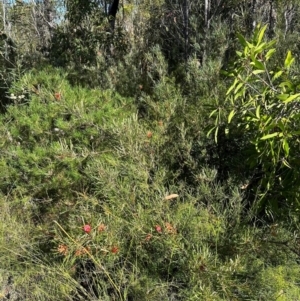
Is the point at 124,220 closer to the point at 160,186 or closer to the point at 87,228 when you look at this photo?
the point at 87,228

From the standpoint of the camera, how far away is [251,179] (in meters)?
2.64

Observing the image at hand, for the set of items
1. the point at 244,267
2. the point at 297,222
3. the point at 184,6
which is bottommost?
the point at 244,267

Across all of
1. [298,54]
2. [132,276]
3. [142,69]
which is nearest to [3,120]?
[142,69]

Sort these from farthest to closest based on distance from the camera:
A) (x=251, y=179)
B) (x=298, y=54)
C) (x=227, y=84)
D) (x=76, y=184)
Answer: (x=298, y=54), (x=227, y=84), (x=76, y=184), (x=251, y=179)

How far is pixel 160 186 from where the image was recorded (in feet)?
8.27

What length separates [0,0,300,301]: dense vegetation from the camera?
2148 mm

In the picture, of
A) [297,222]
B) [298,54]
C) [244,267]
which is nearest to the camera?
[244,267]

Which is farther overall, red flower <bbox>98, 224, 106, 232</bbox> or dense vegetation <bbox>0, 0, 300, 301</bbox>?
red flower <bbox>98, 224, 106, 232</bbox>

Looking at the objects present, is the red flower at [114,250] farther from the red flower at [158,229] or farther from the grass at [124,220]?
the red flower at [158,229]

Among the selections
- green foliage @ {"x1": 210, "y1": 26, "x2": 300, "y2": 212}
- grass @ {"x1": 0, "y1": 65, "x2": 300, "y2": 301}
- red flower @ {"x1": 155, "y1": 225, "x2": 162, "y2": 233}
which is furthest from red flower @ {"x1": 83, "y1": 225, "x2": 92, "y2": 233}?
green foliage @ {"x1": 210, "y1": 26, "x2": 300, "y2": 212}

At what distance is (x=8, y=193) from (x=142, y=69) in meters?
2.03

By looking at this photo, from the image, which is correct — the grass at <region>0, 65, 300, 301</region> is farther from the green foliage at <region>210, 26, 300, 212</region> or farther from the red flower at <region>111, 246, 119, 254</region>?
the green foliage at <region>210, 26, 300, 212</region>

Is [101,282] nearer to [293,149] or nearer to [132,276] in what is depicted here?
[132,276]

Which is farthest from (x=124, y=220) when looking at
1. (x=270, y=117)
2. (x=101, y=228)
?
(x=270, y=117)
